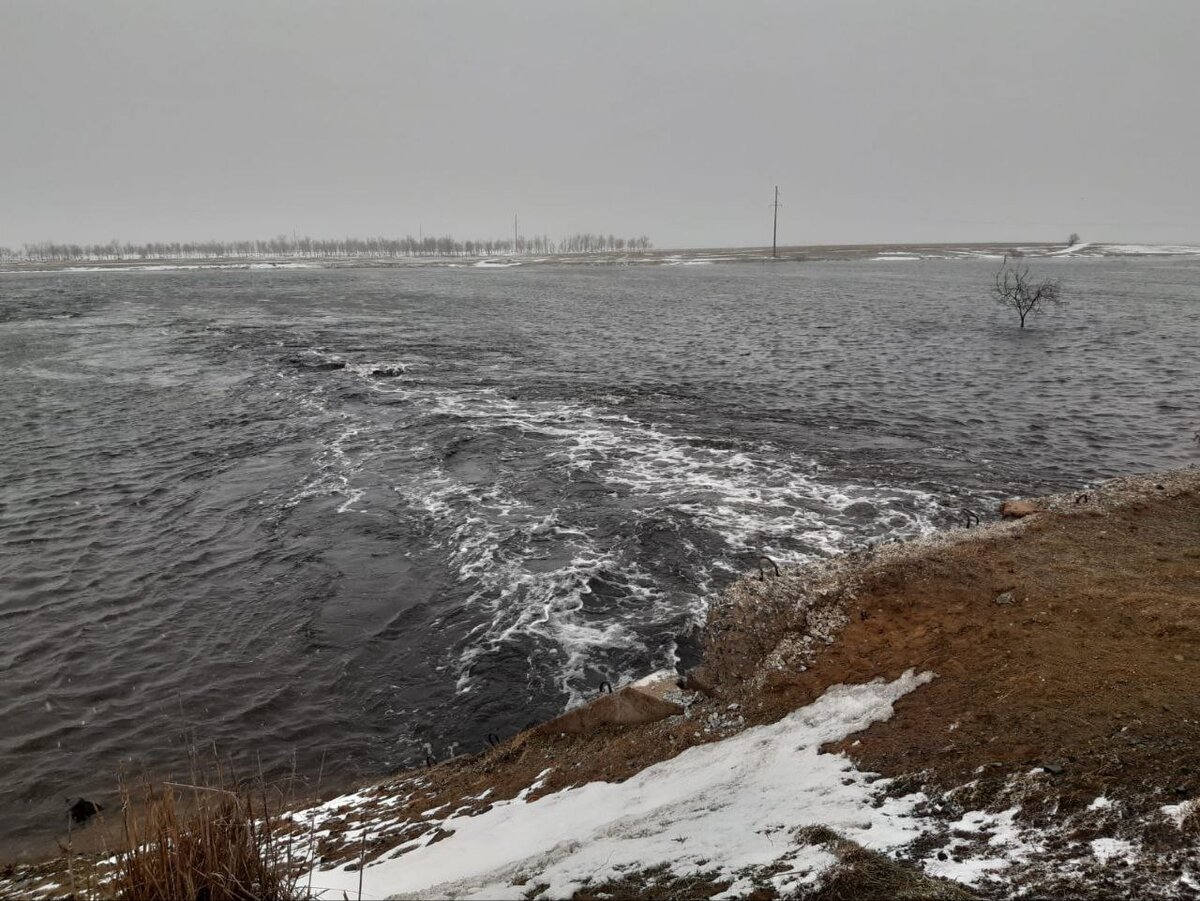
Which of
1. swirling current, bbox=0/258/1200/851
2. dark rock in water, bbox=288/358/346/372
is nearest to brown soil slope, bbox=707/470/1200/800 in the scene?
swirling current, bbox=0/258/1200/851

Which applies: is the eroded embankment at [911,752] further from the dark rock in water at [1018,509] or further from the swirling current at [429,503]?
the dark rock in water at [1018,509]

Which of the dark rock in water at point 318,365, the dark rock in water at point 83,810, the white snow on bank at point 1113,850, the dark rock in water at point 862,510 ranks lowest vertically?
the dark rock in water at point 83,810

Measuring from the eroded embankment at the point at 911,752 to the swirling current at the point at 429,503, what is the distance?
5.14 ft

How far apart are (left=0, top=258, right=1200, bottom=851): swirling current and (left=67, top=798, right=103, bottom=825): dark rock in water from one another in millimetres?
A: 249

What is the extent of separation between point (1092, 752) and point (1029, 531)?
6.84m

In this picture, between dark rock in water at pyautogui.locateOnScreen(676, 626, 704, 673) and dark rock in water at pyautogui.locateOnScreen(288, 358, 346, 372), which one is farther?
dark rock in water at pyautogui.locateOnScreen(288, 358, 346, 372)

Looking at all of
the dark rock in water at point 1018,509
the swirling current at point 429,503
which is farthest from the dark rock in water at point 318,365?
the dark rock in water at point 1018,509

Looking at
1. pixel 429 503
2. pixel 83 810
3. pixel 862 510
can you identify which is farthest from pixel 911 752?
pixel 429 503

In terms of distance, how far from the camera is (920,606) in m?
8.85

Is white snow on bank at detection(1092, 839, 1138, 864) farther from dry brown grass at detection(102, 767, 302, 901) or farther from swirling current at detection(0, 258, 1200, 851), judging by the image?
swirling current at detection(0, 258, 1200, 851)

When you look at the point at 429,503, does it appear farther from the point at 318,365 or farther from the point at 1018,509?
the point at 318,365

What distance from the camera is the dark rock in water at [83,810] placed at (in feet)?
24.0

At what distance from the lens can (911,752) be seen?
5824 mm

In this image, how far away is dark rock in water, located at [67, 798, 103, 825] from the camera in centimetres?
731
